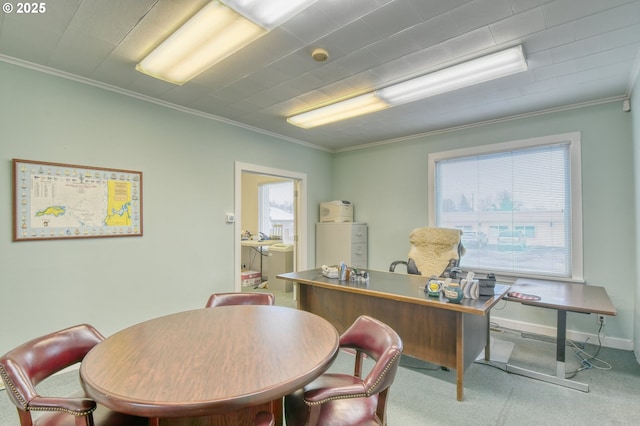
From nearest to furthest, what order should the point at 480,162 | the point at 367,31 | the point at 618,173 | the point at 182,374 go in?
the point at 182,374
the point at 367,31
the point at 618,173
the point at 480,162

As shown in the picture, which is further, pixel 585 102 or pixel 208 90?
pixel 585 102

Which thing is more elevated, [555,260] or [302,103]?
[302,103]

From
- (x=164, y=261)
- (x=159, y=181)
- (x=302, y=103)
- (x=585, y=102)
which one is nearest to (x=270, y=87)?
(x=302, y=103)

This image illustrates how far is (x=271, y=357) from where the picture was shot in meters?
1.32

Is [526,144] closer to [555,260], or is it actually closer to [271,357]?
[555,260]

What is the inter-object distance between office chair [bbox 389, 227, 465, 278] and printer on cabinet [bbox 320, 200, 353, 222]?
149 centimetres

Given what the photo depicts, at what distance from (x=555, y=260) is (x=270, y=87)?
3.60 metres

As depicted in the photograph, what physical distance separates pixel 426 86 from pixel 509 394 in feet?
8.40

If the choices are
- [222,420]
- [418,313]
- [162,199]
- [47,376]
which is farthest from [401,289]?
[162,199]

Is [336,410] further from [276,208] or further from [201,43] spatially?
[276,208]

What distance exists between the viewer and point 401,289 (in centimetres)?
261

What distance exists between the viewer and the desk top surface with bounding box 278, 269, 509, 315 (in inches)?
85.1

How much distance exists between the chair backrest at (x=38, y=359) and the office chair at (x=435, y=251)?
9.73 ft

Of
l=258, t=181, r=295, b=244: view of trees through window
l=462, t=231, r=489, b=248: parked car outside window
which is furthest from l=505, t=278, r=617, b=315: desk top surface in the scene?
l=258, t=181, r=295, b=244: view of trees through window
